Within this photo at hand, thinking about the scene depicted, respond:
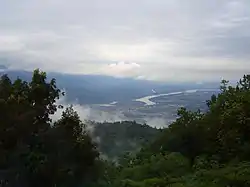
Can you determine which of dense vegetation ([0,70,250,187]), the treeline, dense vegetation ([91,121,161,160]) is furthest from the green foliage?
dense vegetation ([91,121,161,160])

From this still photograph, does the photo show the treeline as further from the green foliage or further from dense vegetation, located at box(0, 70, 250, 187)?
the green foliage

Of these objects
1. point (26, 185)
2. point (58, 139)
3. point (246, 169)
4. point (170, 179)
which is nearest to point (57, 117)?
point (58, 139)

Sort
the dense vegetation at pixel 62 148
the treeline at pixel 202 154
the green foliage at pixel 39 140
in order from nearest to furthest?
the treeline at pixel 202 154, the dense vegetation at pixel 62 148, the green foliage at pixel 39 140

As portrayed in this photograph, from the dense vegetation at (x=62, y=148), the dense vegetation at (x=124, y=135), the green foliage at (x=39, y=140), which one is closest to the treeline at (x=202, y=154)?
the dense vegetation at (x=62, y=148)

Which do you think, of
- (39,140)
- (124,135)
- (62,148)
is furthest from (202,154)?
(124,135)

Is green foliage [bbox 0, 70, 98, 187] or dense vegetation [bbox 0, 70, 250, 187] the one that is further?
green foliage [bbox 0, 70, 98, 187]

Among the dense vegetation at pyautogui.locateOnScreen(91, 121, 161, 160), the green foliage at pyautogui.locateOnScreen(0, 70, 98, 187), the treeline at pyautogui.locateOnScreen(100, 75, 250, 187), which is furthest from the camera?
the dense vegetation at pyautogui.locateOnScreen(91, 121, 161, 160)

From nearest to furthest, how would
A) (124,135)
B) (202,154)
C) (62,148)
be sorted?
(62,148) < (202,154) < (124,135)

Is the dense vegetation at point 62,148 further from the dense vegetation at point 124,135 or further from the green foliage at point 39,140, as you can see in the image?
the dense vegetation at point 124,135

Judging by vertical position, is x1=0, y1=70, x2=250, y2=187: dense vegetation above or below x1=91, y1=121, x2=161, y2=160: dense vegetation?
above

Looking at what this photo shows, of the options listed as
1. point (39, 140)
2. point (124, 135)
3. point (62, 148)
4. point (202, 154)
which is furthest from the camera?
point (124, 135)

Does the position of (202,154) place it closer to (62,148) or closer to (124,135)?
(62,148)

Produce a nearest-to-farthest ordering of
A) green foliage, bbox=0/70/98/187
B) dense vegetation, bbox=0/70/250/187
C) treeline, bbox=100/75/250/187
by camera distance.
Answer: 1. treeline, bbox=100/75/250/187
2. dense vegetation, bbox=0/70/250/187
3. green foliage, bbox=0/70/98/187
